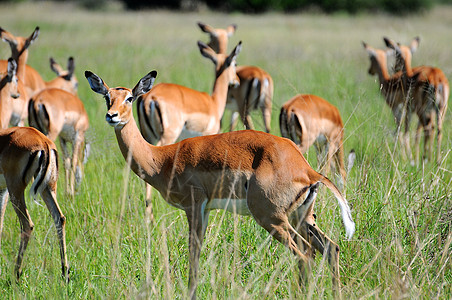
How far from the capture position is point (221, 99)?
6672mm

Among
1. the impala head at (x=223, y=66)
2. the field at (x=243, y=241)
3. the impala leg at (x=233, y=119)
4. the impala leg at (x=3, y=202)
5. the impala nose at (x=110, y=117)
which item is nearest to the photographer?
the field at (x=243, y=241)

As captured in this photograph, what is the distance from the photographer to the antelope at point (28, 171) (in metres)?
3.71

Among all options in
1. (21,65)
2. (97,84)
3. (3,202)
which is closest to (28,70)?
(21,65)

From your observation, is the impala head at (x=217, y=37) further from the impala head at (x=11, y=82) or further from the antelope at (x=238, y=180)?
Answer: the antelope at (x=238, y=180)

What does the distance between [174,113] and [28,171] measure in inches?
92.1

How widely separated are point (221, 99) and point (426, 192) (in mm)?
3345

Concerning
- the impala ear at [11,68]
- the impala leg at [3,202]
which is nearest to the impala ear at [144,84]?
the impala leg at [3,202]

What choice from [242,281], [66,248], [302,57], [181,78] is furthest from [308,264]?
[302,57]

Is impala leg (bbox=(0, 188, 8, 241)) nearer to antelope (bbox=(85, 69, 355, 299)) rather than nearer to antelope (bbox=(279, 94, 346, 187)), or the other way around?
antelope (bbox=(85, 69, 355, 299))

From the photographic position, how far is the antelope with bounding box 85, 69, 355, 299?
3164mm

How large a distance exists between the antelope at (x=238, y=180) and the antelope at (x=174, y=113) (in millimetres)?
2143

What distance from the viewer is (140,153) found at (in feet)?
11.9

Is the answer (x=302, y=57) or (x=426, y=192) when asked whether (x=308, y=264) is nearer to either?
(x=426, y=192)

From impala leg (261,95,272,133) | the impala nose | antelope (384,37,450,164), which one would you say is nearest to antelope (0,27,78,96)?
impala leg (261,95,272,133)
